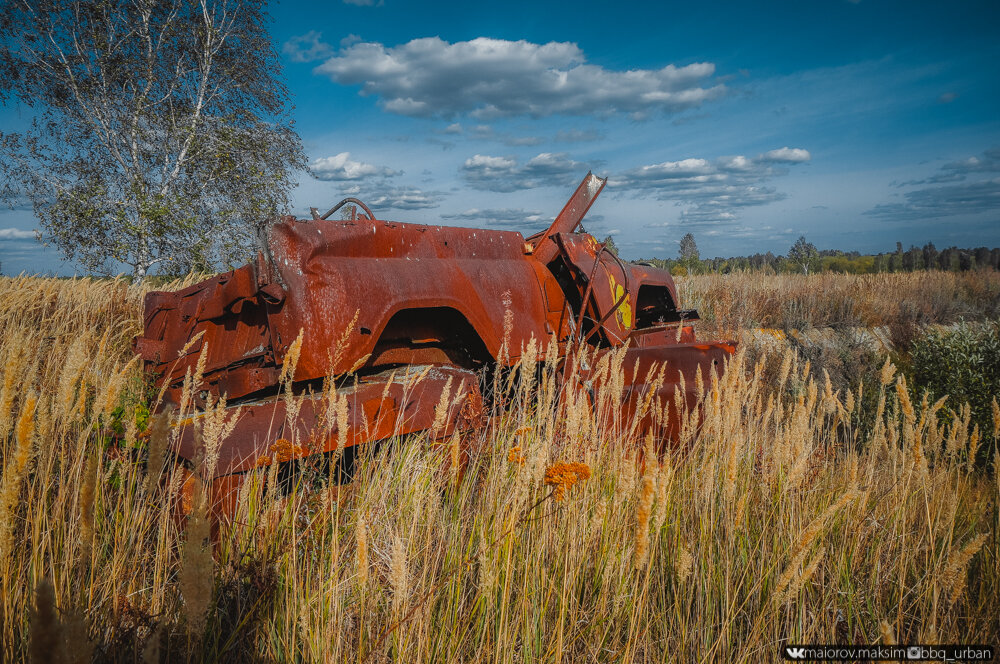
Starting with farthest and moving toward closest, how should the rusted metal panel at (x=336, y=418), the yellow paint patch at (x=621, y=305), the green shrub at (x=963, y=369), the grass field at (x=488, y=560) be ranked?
the green shrub at (x=963, y=369)
the yellow paint patch at (x=621, y=305)
the rusted metal panel at (x=336, y=418)
the grass field at (x=488, y=560)

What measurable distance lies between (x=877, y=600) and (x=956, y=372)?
523 cm

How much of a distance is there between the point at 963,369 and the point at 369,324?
6.47 m

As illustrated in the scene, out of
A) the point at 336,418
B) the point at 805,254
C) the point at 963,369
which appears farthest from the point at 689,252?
the point at 336,418

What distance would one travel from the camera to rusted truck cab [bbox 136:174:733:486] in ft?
7.00

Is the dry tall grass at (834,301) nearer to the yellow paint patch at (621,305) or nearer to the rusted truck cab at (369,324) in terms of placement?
the yellow paint patch at (621,305)

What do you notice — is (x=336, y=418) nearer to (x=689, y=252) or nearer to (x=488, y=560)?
(x=488, y=560)

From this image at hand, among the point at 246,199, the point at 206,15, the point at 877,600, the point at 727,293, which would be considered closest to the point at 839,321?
the point at 727,293

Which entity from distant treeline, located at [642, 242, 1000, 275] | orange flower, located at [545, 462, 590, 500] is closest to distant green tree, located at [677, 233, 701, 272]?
distant treeline, located at [642, 242, 1000, 275]

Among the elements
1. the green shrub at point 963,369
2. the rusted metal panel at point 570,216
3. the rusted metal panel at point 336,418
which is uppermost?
the rusted metal panel at point 570,216

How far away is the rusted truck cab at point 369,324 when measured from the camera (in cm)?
213

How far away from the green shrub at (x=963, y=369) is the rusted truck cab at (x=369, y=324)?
170 inches

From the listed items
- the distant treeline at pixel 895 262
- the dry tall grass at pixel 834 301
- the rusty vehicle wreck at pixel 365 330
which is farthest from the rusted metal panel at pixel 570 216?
the distant treeline at pixel 895 262

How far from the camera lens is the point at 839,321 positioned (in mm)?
9133

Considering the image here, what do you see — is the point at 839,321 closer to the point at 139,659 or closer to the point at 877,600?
the point at 877,600
